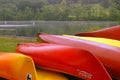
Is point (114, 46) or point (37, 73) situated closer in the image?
point (37, 73)

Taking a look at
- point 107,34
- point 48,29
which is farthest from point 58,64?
point 48,29

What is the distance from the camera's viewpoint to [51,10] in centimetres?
4494

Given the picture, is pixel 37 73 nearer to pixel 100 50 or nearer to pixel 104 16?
→ pixel 100 50

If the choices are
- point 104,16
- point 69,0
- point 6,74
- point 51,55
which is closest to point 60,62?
point 51,55

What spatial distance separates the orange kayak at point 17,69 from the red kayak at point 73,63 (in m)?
0.11

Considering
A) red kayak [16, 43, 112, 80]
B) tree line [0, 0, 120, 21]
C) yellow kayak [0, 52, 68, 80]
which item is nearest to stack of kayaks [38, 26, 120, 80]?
red kayak [16, 43, 112, 80]

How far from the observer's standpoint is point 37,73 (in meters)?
1.85

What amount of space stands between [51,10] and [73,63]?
142 feet

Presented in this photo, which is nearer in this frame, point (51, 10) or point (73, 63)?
point (73, 63)

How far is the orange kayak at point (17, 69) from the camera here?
70.9 inches

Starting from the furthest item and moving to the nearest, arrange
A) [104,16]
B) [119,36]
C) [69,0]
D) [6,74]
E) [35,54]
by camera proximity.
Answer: [69,0] < [104,16] < [119,36] < [35,54] < [6,74]

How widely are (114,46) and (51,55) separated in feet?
1.61

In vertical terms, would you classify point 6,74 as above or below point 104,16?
above

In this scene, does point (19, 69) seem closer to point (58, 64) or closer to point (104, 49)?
point (58, 64)
